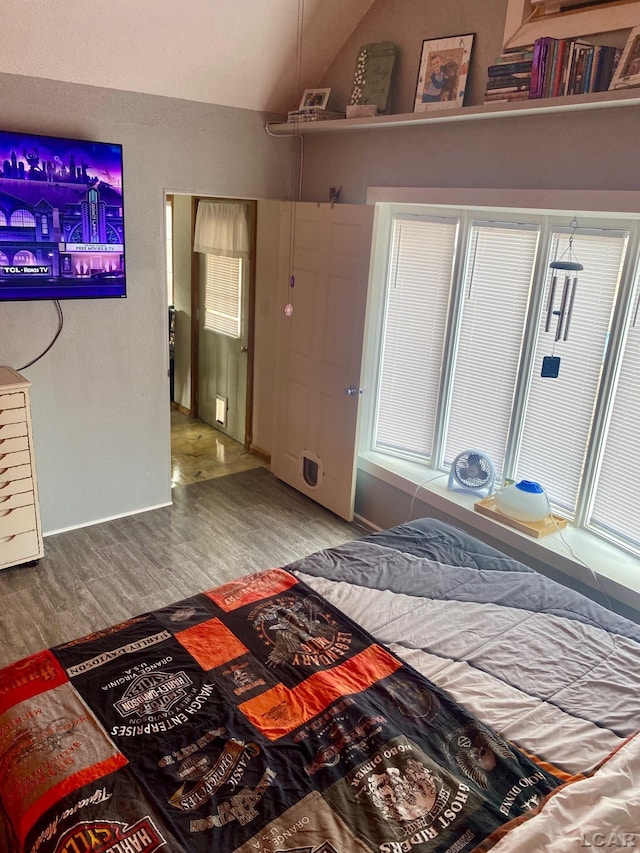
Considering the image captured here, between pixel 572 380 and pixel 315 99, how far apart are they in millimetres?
2400

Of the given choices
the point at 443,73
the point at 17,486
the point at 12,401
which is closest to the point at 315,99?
the point at 443,73

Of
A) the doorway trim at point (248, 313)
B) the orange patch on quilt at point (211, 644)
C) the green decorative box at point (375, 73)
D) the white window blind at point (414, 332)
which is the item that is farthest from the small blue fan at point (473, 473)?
the doorway trim at point (248, 313)

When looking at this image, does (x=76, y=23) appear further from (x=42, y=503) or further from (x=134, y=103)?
(x=42, y=503)

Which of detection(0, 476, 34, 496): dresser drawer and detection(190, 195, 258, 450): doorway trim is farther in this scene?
detection(190, 195, 258, 450): doorway trim

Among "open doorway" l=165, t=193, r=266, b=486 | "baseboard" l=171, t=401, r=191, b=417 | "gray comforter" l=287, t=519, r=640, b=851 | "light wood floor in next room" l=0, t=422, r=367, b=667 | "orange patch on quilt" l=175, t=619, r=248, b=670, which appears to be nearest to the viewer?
"gray comforter" l=287, t=519, r=640, b=851

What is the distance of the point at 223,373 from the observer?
577 cm

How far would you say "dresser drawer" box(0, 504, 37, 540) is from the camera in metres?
3.39

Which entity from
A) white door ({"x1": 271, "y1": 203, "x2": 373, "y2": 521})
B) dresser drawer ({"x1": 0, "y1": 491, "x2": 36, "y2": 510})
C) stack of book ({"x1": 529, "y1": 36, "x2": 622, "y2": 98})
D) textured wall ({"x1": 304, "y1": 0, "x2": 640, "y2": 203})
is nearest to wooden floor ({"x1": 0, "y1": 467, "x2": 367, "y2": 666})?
white door ({"x1": 271, "y1": 203, "x2": 373, "y2": 521})

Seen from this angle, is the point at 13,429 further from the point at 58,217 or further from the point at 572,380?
the point at 572,380

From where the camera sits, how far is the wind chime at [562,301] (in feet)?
10.2

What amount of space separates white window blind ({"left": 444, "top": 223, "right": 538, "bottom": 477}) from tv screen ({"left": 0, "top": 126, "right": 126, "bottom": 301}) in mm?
2096

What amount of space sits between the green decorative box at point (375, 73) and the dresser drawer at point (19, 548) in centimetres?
314

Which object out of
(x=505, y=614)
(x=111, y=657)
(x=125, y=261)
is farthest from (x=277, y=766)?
(x=125, y=261)

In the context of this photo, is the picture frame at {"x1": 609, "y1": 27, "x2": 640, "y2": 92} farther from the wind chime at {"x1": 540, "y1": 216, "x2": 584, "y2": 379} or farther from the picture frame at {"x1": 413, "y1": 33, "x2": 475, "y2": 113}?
the picture frame at {"x1": 413, "y1": 33, "x2": 475, "y2": 113}
